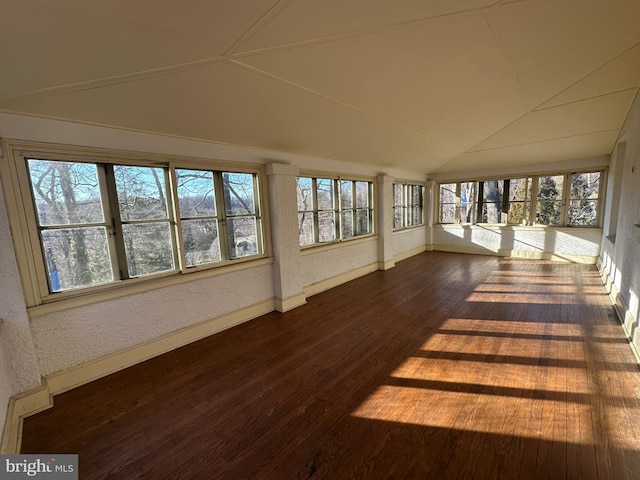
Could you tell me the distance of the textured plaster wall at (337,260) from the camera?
419 cm

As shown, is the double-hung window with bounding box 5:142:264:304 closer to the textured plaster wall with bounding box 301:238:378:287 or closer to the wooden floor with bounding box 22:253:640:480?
the wooden floor with bounding box 22:253:640:480

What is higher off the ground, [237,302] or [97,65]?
[97,65]

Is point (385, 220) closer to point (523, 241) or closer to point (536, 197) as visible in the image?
point (523, 241)

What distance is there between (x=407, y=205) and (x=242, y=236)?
15.2ft

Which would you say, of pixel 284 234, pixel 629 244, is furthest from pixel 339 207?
pixel 629 244

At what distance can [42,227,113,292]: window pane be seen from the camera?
2.10 meters

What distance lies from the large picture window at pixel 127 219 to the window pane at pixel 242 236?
1cm

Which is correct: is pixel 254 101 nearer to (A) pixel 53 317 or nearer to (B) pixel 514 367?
(A) pixel 53 317

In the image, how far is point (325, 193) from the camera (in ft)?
14.6

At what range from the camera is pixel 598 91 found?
10.2 feet

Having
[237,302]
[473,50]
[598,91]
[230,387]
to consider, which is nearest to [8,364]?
[230,387]

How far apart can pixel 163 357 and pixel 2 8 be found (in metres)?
2.56

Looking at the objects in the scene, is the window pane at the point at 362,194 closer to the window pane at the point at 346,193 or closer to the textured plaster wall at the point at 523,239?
the window pane at the point at 346,193

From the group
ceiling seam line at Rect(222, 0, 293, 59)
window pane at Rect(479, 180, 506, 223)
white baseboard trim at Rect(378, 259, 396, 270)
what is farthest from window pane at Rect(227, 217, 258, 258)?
window pane at Rect(479, 180, 506, 223)
